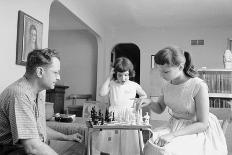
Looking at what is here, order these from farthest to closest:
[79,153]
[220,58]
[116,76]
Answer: [220,58], [116,76], [79,153]

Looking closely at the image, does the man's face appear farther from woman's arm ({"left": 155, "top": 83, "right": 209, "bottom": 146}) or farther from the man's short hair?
woman's arm ({"left": 155, "top": 83, "right": 209, "bottom": 146})

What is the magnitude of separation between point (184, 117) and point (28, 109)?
98cm

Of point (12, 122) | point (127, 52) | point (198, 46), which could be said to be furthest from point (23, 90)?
point (127, 52)

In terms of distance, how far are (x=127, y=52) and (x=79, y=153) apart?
657 centimetres

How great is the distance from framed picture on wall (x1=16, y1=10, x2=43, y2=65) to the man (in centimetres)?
146

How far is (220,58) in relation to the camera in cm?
623

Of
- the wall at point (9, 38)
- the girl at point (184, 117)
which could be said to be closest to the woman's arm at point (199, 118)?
the girl at point (184, 117)

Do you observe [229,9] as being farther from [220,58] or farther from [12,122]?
[12,122]

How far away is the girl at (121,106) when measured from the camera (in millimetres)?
2686

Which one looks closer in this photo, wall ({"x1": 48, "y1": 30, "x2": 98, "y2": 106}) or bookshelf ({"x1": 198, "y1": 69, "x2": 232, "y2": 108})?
bookshelf ({"x1": 198, "y1": 69, "x2": 232, "y2": 108})

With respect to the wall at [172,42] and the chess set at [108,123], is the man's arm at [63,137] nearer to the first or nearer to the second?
the chess set at [108,123]

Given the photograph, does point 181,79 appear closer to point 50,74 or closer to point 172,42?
point 50,74

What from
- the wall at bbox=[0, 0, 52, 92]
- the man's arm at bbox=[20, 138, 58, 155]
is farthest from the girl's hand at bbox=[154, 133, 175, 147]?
the wall at bbox=[0, 0, 52, 92]

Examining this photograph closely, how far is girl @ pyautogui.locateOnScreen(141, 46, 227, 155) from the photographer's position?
1594 millimetres
